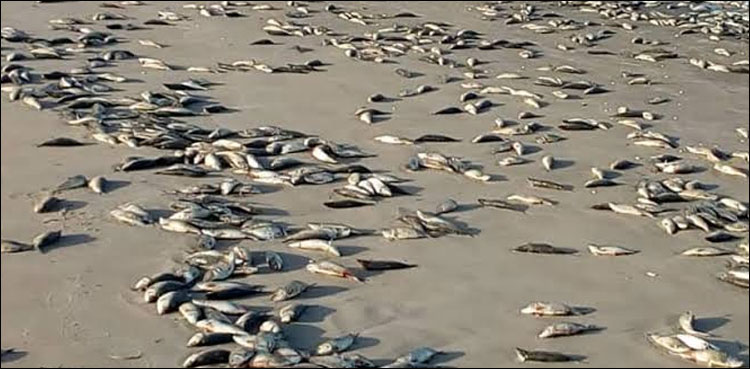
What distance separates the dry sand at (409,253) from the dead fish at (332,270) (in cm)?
6

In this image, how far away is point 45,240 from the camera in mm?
5195

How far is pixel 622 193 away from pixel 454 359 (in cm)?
247

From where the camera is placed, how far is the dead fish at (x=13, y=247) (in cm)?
507

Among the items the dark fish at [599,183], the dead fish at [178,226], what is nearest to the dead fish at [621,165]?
the dark fish at [599,183]

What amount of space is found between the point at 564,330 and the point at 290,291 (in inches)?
49.9

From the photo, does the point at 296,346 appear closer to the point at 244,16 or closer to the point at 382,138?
the point at 382,138

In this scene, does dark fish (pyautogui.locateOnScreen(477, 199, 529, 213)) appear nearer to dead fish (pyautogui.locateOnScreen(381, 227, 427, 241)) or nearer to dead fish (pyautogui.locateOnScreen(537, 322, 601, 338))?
dead fish (pyautogui.locateOnScreen(381, 227, 427, 241))

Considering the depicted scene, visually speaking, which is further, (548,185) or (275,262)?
(548,185)

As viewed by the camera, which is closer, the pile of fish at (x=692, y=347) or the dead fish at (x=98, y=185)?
the pile of fish at (x=692, y=347)

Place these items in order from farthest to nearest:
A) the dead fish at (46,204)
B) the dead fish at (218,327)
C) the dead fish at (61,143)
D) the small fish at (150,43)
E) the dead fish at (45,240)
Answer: the small fish at (150,43) → the dead fish at (61,143) → the dead fish at (46,204) → the dead fish at (45,240) → the dead fish at (218,327)

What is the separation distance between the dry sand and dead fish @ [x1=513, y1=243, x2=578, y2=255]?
7cm

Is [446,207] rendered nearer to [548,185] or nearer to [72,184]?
[548,185]

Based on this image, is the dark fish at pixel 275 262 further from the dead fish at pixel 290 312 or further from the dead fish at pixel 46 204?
the dead fish at pixel 46 204

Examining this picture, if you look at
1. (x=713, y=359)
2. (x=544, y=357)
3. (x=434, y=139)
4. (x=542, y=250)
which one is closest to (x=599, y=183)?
(x=542, y=250)
